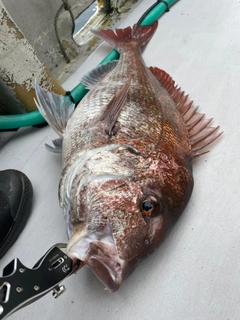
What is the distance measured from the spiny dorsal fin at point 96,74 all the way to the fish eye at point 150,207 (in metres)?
0.98

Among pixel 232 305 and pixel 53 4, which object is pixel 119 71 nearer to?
pixel 53 4

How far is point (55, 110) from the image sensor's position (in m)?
1.61

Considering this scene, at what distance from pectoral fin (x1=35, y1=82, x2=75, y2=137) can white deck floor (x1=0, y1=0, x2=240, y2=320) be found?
0.21 meters

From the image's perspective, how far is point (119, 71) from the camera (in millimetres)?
1697

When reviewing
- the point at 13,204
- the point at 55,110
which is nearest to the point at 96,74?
the point at 55,110

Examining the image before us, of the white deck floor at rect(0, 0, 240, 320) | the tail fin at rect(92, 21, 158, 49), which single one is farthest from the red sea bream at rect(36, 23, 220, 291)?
the tail fin at rect(92, 21, 158, 49)

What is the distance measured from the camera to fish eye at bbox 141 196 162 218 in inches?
40.3

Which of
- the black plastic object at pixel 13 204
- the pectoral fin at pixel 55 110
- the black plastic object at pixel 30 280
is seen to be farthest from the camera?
the pectoral fin at pixel 55 110

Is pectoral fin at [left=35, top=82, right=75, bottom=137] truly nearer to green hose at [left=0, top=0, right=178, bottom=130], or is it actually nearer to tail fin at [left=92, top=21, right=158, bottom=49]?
green hose at [left=0, top=0, right=178, bottom=130]

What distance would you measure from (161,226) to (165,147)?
29cm

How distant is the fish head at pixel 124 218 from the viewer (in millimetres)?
950

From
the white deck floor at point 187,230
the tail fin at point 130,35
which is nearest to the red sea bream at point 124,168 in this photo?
the white deck floor at point 187,230

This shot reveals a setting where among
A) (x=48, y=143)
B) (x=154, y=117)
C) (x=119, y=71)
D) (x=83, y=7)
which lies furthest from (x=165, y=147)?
(x=83, y=7)

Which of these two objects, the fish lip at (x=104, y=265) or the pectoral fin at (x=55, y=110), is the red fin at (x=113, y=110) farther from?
the fish lip at (x=104, y=265)
